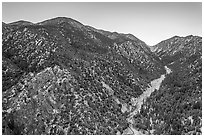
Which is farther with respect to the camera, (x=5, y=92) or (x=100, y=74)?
(x=100, y=74)

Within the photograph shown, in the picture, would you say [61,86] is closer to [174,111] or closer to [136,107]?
[136,107]

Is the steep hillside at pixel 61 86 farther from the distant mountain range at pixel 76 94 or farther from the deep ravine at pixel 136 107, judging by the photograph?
the deep ravine at pixel 136 107

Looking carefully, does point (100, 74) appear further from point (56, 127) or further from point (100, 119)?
point (56, 127)

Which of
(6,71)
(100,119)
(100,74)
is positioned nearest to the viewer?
(100,119)

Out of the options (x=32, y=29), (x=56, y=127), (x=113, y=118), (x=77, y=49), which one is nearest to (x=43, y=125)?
(x=56, y=127)

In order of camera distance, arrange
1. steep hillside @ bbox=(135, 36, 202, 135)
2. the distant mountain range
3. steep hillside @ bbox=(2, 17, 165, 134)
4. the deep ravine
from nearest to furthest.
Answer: steep hillside @ bbox=(2, 17, 165, 134) → the distant mountain range → steep hillside @ bbox=(135, 36, 202, 135) → the deep ravine

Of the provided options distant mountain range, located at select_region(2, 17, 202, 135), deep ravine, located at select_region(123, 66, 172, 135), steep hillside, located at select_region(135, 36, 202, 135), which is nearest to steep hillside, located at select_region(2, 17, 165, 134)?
distant mountain range, located at select_region(2, 17, 202, 135)

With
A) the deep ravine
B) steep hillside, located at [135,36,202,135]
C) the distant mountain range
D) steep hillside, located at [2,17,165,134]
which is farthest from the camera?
the deep ravine

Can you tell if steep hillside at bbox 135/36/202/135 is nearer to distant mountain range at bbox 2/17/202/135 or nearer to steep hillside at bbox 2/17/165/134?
distant mountain range at bbox 2/17/202/135
